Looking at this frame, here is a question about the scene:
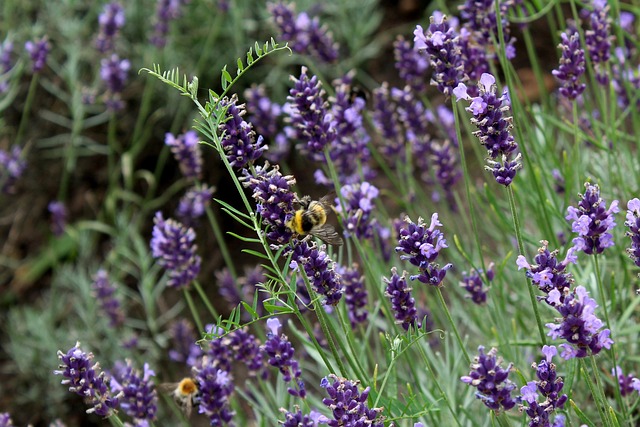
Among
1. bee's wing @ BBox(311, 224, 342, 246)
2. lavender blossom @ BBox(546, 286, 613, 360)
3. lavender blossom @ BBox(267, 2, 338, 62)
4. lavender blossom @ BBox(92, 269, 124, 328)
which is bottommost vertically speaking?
lavender blossom @ BBox(546, 286, 613, 360)

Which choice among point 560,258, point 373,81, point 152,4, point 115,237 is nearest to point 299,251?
point 560,258

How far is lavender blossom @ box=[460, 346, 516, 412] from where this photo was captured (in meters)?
1.47

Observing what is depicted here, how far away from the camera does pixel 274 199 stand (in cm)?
158

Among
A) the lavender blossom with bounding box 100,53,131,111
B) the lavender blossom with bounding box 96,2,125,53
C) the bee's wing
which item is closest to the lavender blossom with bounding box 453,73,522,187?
the bee's wing

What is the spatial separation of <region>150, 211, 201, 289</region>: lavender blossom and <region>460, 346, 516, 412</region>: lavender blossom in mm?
977

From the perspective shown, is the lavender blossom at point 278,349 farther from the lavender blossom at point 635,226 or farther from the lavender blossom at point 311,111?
the lavender blossom at point 635,226

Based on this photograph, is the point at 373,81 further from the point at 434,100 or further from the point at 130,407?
the point at 130,407

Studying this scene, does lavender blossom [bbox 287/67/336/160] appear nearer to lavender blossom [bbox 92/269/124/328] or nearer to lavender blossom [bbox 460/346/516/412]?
lavender blossom [bbox 460/346/516/412]

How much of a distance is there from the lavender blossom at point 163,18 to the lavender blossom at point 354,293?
2.01 metres

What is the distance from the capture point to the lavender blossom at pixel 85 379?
67.8 inches

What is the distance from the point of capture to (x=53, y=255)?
394 cm

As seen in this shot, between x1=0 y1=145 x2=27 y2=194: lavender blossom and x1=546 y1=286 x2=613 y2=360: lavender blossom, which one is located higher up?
x1=0 y1=145 x2=27 y2=194: lavender blossom

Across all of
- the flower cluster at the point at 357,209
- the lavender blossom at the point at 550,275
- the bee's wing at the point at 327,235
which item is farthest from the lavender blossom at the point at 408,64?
the lavender blossom at the point at 550,275

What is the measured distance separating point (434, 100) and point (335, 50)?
172 centimetres
